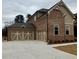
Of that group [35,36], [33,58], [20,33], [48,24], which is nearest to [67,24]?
[48,24]

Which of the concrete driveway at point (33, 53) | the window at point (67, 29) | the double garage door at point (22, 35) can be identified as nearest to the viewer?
the concrete driveway at point (33, 53)

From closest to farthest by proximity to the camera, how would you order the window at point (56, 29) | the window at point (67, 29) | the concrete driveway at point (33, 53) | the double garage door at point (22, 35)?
the concrete driveway at point (33, 53)
the window at point (56, 29)
the window at point (67, 29)
the double garage door at point (22, 35)

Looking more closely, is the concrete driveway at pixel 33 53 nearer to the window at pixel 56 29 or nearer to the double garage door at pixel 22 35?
Answer: the window at pixel 56 29

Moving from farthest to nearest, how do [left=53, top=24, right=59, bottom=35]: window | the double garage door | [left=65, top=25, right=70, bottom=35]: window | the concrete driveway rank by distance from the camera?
1. the double garage door
2. [left=65, top=25, right=70, bottom=35]: window
3. [left=53, top=24, right=59, bottom=35]: window
4. the concrete driveway

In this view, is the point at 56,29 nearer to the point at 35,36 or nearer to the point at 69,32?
the point at 69,32

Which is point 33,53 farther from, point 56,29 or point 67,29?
point 67,29

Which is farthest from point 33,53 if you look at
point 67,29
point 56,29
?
point 67,29

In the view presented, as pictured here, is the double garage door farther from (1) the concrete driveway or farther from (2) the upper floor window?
(1) the concrete driveway

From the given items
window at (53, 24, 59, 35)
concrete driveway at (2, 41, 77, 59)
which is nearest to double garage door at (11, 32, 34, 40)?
window at (53, 24, 59, 35)

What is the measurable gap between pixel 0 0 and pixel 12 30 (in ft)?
34.7

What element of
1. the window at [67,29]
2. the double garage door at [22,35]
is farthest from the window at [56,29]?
the double garage door at [22,35]

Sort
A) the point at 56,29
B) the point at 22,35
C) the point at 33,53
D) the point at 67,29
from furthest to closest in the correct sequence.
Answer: the point at 22,35
the point at 67,29
the point at 56,29
the point at 33,53

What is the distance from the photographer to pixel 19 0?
4.47 feet

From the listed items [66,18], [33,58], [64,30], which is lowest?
[33,58]
